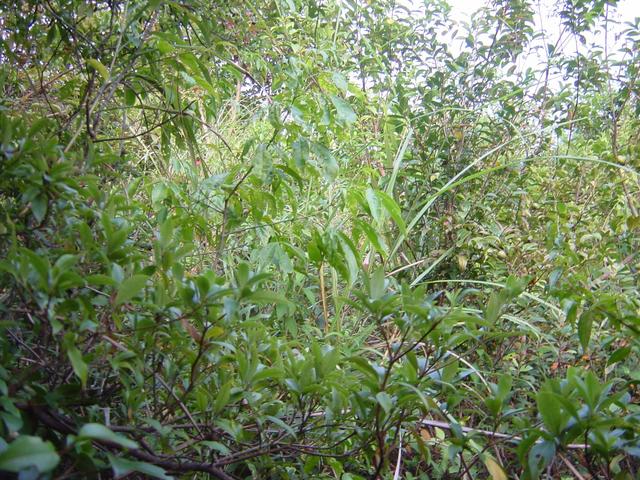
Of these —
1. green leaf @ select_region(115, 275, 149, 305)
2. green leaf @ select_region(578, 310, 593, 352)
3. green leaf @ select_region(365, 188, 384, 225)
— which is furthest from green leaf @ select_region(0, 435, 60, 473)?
green leaf @ select_region(365, 188, 384, 225)

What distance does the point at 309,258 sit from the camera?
142cm

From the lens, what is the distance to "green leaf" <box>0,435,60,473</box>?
51 cm

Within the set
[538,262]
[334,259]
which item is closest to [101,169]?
[334,259]

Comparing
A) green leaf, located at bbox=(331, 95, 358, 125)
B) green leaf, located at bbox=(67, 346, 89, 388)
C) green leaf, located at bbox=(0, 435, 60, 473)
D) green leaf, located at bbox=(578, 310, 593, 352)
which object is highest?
green leaf, located at bbox=(331, 95, 358, 125)

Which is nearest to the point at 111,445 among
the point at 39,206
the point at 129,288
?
the point at 129,288

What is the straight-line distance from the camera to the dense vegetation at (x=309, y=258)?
795 mm

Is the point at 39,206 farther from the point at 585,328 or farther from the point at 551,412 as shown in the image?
the point at 585,328

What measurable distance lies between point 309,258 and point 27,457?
3.12 feet

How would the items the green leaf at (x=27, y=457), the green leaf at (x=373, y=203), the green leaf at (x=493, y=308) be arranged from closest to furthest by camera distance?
the green leaf at (x=27, y=457) → the green leaf at (x=493, y=308) → the green leaf at (x=373, y=203)

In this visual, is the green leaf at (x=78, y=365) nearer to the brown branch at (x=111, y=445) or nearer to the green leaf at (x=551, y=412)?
the brown branch at (x=111, y=445)

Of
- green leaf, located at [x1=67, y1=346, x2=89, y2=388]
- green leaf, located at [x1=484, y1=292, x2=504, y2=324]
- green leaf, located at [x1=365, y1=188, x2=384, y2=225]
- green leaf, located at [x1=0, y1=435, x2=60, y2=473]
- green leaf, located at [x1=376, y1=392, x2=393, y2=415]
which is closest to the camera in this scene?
green leaf, located at [x1=0, y1=435, x2=60, y2=473]

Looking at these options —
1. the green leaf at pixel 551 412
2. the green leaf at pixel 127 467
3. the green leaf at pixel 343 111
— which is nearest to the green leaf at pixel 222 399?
the green leaf at pixel 127 467

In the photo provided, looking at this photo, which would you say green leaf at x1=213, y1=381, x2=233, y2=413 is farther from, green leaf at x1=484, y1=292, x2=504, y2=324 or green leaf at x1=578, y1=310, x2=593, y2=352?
green leaf at x1=578, y1=310, x2=593, y2=352

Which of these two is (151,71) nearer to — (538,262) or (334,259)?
(334,259)
